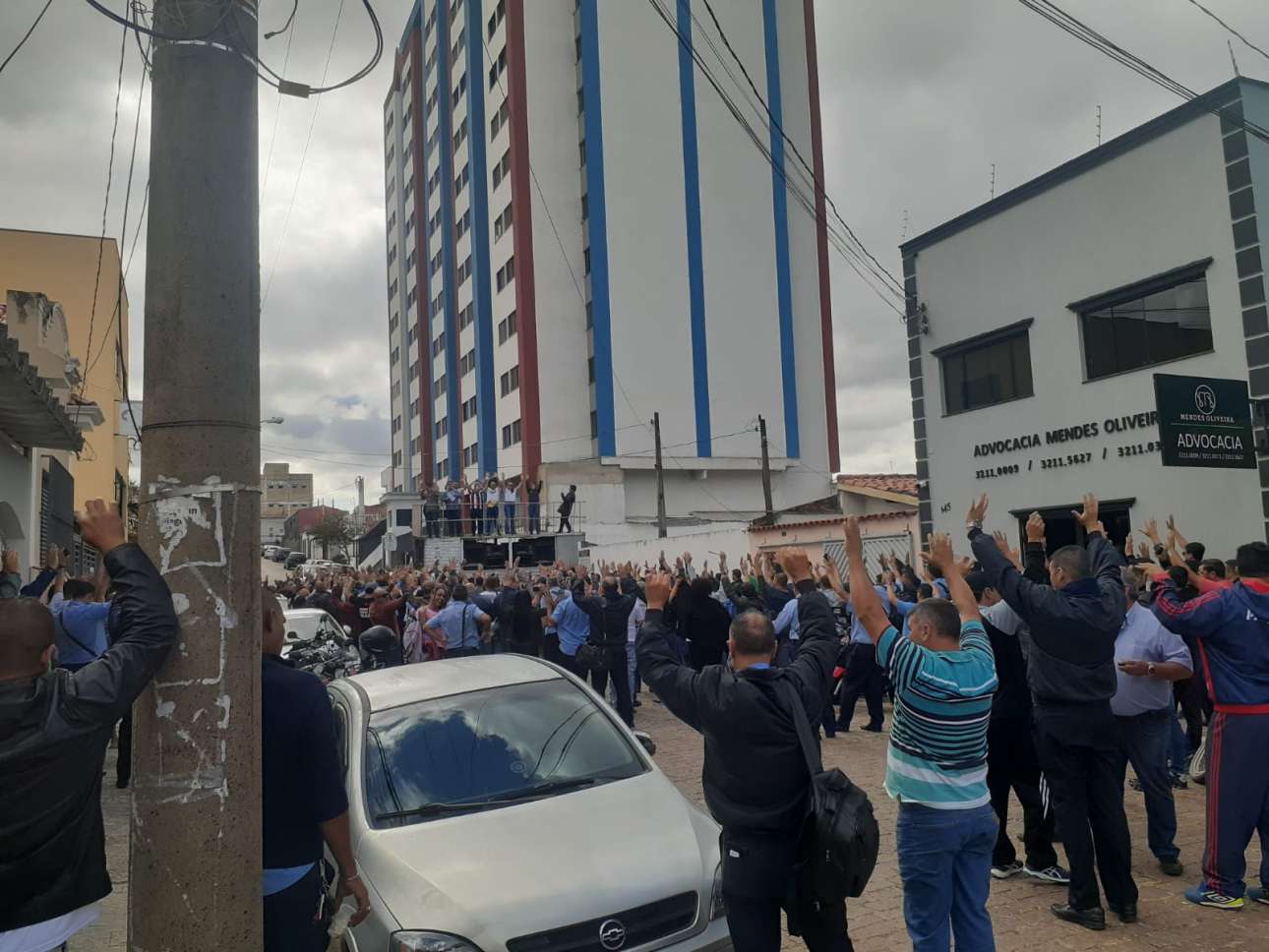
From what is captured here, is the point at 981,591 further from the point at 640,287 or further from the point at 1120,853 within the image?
the point at 640,287

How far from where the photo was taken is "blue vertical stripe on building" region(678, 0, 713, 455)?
42531 mm

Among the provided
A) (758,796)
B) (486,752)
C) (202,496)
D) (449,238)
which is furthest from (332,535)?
(202,496)

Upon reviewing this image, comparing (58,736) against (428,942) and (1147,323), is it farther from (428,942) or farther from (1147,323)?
(1147,323)

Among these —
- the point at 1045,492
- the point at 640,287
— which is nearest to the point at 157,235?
the point at 1045,492

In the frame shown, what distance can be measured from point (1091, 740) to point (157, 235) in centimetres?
509

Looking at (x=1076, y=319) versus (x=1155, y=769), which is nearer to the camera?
(x=1155, y=769)

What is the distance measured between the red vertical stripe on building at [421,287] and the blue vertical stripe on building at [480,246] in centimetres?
1133

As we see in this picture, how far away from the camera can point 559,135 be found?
142 feet

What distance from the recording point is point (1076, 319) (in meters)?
15.5

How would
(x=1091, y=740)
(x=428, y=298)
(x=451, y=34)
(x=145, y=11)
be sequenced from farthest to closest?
(x=428, y=298) < (x=451, y=34) < (x=1091, y=740) < (x=145, y=11)

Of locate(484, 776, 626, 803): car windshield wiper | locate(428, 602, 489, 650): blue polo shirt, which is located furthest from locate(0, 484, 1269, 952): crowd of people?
locate(428, 602, 489, 650): blue polo shirt

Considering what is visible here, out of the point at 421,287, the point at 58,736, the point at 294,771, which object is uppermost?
the point at 421,287

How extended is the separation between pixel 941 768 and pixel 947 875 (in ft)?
1.43

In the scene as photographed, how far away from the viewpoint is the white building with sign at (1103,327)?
1309cm
